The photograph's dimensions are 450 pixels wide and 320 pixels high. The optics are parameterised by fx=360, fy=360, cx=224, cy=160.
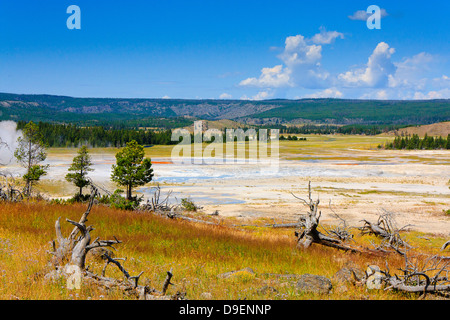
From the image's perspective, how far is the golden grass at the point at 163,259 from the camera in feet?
20.3

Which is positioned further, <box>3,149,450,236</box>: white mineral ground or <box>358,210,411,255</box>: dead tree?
<box>3,149,450,236</box>: white mineral ground

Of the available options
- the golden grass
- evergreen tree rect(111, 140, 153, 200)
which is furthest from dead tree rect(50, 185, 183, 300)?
evergreen tree rect(111, 140, 153, 200)

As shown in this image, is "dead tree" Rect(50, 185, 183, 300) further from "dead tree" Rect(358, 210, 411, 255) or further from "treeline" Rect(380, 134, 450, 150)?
"treeline" Rect(380, 134, 450, 150)

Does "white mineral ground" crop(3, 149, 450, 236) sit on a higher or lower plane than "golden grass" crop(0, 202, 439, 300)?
lower

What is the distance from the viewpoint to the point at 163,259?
344 inches

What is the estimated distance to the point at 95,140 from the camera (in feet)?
508

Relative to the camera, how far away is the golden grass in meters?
6.18

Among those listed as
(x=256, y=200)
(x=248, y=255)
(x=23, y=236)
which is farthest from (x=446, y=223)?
(x=23, y=236)

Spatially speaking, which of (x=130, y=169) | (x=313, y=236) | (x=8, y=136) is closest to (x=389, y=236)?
(x=313, y=236)

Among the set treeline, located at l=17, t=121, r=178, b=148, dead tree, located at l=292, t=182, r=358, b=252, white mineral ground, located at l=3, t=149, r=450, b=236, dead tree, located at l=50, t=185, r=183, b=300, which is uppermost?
treeline, located at l=17, t=121, r=178, b=148

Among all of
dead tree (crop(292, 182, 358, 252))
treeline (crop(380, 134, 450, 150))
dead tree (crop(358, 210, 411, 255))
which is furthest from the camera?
treeline (crop(380, 134, 450, 150))

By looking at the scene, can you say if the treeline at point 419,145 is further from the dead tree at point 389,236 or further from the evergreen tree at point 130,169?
the dead tree at point 389,236
